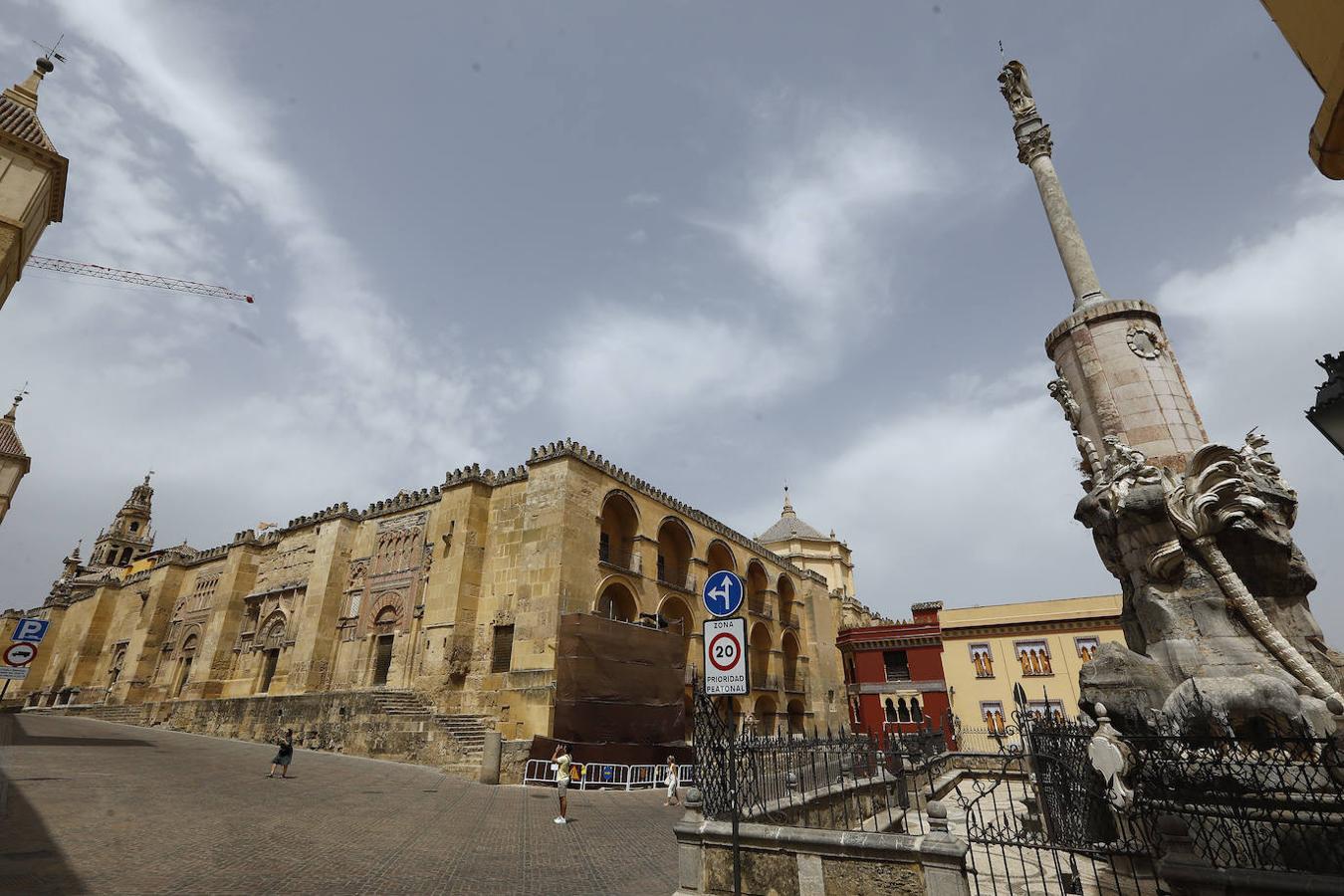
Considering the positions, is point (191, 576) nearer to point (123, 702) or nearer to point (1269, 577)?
point (123, 702)

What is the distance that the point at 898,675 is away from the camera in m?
34.2

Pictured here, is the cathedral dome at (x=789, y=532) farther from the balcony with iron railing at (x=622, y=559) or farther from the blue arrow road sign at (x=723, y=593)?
the blue arrow road sign at (x=723, y=593)

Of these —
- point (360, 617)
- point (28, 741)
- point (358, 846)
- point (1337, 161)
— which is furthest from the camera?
point (360, 617)

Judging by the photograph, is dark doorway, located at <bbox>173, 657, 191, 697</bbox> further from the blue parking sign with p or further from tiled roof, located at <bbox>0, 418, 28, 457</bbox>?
the blue parking sign with p

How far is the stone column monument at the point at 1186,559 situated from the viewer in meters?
7.05

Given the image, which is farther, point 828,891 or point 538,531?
point 538,531

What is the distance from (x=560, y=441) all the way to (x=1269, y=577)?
19.6 meters

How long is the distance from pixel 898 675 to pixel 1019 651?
6.77 metres

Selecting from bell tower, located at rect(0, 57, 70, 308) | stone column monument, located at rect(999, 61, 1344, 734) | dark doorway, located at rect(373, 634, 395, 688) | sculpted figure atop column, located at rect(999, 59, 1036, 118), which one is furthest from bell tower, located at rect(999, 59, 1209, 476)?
dark doorway, located at rect(373, 634, 395, 688)

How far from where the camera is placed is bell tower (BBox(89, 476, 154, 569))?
192 feet

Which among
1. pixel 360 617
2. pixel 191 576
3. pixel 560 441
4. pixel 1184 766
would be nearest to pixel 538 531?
pixel 560 441

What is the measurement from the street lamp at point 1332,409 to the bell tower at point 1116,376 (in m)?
5.90

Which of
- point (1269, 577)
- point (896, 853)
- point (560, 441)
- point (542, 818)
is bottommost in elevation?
point (542, 818)

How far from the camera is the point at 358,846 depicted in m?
8.37
